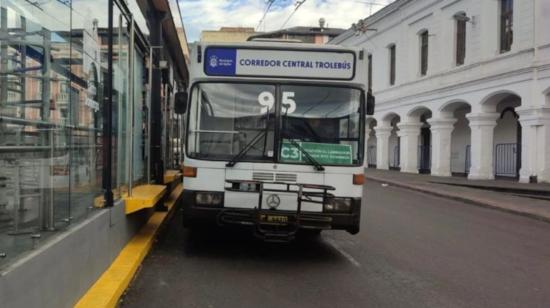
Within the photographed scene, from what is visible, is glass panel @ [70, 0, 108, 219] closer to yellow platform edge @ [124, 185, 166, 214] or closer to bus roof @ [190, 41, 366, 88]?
yellow platform edge @ [124, 185, 166, 214]

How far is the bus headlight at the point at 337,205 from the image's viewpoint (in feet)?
24.3

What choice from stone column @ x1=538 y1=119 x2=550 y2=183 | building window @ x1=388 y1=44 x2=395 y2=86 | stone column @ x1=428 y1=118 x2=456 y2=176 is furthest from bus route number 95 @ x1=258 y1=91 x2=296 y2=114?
building window @ x1=388 y1=44 x2=395 y2=86

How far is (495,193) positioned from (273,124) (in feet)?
46.3

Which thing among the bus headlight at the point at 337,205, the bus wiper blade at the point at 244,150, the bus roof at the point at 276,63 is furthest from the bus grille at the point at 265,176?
the bus roof at the point at 276,63

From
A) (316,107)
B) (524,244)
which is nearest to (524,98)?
(524,244)

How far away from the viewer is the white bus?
7.35 metres

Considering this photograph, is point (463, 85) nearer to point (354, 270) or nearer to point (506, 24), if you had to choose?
point (506, 24)

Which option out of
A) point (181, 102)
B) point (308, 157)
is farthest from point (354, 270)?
point (181, 102)

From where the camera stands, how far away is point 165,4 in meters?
10.7

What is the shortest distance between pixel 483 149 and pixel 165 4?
57.4 feet

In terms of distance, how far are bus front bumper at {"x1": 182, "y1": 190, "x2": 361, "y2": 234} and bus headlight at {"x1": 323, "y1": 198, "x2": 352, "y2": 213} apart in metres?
0.04

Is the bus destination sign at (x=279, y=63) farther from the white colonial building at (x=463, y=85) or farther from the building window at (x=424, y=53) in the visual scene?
the building window at (x=424, y=53)

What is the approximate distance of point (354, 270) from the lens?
7.26 m

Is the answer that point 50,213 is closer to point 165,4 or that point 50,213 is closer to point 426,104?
point 165,4
